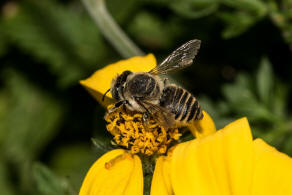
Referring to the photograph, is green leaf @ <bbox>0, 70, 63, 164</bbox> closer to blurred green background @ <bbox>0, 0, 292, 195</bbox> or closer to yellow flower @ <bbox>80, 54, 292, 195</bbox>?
blurred green background @ <bbox>0, 0, 292, 195</bbox>

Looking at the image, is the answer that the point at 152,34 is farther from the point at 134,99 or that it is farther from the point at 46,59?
the point at 134,99

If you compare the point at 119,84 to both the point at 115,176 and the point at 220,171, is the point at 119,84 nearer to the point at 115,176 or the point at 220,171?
the point at 115,176

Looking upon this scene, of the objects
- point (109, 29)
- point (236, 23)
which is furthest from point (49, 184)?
point (236, 23)

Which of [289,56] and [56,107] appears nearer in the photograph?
[289,56]

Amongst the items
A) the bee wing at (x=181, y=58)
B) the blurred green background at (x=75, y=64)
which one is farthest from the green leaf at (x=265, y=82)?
the bee wing at (x=181, y=58)

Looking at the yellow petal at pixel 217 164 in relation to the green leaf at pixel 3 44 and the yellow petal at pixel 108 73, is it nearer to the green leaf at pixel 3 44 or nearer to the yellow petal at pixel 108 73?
the yellow petal at pixel 108 73

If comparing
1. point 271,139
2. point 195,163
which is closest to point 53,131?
point 271,139
